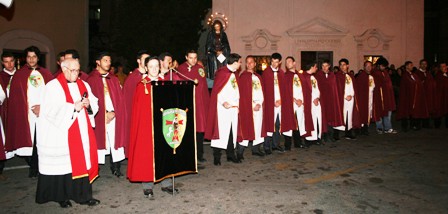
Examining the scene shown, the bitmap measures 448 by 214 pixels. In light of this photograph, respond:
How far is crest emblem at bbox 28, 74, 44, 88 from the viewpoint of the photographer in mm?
7051

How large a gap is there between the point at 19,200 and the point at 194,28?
55.3 ft

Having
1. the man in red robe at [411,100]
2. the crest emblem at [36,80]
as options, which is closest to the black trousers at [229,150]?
the crest emblem at [36,80]

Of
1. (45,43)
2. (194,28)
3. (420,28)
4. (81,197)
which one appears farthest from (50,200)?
(420,28)

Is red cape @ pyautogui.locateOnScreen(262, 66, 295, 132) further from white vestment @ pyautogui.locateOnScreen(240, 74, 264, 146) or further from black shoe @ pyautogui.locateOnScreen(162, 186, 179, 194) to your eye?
black shoe @ pyautogui.locateOnScreen(162, 186, 179, 194)

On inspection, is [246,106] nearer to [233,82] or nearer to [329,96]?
[233,82]

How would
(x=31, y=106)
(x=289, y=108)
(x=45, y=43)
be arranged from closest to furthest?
1. (x=31, y=106)
2. (x=289, y=108)
3. (x=45, y=43)

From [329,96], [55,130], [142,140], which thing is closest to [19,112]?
[55,130]

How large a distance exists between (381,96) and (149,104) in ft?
26.6

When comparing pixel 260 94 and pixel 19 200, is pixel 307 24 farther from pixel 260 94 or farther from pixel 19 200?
pixel 19 200

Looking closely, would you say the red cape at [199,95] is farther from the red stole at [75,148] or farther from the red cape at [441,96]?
the red cape at [441,96]

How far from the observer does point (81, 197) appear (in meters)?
5.01

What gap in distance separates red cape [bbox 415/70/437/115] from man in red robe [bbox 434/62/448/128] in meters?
0.15

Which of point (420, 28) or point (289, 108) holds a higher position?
point (420, 28)

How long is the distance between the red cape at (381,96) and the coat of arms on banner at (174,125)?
7.33 meters
